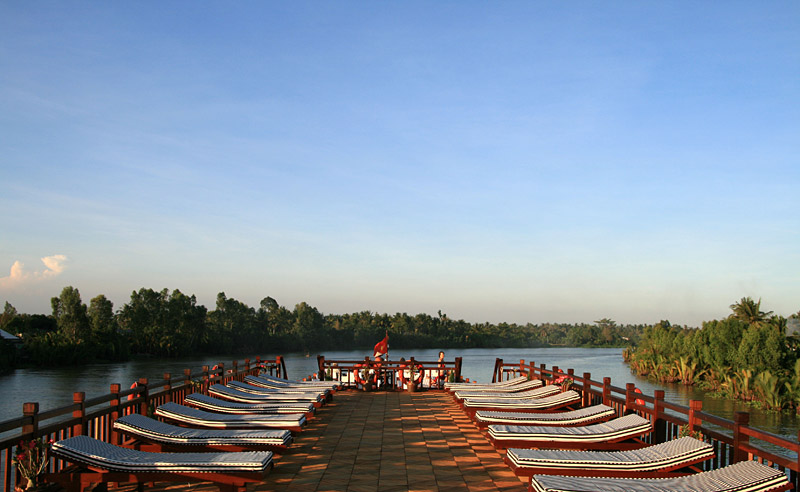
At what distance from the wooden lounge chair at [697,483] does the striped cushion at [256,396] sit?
5.07 metres

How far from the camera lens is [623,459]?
15.8 ft

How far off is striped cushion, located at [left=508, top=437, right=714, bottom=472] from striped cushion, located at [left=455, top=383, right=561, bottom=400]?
354 cm

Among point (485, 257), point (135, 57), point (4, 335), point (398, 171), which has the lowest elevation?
point (4, 335)

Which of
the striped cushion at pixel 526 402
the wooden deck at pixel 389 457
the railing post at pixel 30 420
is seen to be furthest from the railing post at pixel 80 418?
the striped cushion at pixel 526 402

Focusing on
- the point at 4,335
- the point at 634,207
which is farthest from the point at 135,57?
the point at 4,335

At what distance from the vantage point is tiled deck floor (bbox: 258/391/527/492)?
5.25 metres

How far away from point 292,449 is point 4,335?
58366 millimetres

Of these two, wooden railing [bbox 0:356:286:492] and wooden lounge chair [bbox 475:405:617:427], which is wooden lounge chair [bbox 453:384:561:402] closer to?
wooden lounge chair [bbox 475:405:617:427]

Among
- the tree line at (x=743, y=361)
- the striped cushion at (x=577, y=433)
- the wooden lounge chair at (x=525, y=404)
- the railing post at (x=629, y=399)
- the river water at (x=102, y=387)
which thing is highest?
the railing post at (x=629, y=399)

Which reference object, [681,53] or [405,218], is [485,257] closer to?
[405,218]

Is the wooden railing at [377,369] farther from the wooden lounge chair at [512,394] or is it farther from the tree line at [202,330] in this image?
the tree line at [202,330]

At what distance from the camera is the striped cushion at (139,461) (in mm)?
4336

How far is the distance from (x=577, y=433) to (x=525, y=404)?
217 cm

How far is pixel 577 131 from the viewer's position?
19.5m
